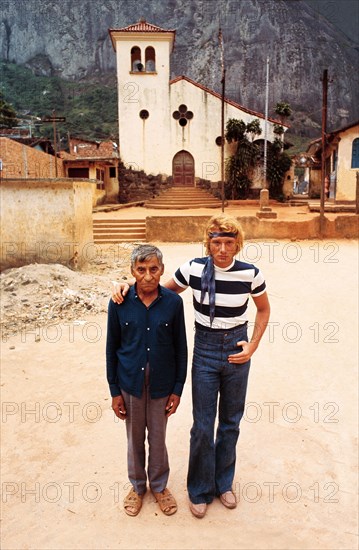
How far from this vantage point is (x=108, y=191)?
25.5 metres

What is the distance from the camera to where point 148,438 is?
2754mm

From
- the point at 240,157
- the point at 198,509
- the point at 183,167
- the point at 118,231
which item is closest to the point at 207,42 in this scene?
the point at 183,167

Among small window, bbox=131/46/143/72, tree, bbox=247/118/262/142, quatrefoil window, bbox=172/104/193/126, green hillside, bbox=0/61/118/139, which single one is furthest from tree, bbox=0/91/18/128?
tree, bbox=247/118/262/142

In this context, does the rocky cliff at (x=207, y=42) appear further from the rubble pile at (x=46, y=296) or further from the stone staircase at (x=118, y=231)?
the rubble pile at (x=46, y=296)

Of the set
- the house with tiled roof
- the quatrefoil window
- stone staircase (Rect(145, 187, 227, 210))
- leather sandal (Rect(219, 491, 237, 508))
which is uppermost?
the quatrefoil window

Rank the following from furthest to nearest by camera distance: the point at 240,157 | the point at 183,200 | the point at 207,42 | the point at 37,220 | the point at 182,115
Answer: the point at 207,42, the point at 182,115, the point at 240,157, the point at 183,200, the point at 37,220

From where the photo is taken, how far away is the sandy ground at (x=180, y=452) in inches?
105

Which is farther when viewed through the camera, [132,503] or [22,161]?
[22,161]

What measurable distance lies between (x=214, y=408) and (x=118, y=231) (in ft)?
40.7

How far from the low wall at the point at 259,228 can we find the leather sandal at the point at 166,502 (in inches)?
422

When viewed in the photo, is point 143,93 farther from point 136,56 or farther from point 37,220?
point 37,220

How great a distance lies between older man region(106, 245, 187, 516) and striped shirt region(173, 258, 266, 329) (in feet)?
0.45

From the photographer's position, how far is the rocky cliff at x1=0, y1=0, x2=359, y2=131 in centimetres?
6800

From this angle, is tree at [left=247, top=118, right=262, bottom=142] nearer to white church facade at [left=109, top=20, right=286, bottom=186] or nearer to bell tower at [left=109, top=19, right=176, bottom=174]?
white church facade at [left=109, top=20, right=286, bottom=186]
